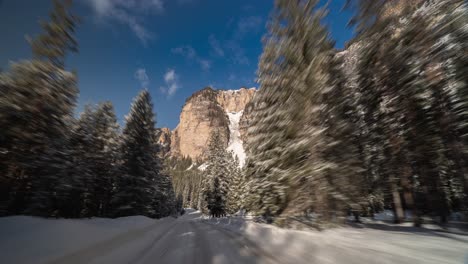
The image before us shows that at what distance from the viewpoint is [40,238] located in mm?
5961

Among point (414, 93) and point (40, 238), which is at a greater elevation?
point (414, 93)

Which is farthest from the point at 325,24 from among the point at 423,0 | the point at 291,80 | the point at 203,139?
the point at 203,139

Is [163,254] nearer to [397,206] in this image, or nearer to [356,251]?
[356,251]

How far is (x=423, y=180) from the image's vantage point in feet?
53.0

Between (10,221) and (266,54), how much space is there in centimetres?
1430

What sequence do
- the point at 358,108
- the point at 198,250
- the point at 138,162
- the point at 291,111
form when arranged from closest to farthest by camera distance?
the point at 198,250
the point at 291,111
the point at 358,108
the point at 138,162

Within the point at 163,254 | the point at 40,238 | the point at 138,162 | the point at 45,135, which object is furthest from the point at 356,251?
the point at 138,162

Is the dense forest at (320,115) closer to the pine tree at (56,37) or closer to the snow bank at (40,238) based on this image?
the pine tree at (56,37)

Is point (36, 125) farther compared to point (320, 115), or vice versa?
point (36, 125)

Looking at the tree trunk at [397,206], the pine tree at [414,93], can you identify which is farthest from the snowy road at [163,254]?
the tree trunk at [397,206]

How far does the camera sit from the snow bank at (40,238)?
486 centimetres

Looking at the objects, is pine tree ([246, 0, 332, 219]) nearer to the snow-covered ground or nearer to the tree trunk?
the snow-covered ground

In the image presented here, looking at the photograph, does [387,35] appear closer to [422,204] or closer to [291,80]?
[291,80]

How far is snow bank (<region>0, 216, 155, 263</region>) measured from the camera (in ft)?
15.9
